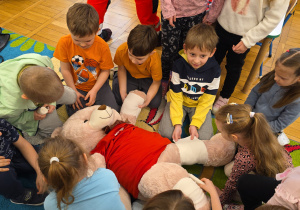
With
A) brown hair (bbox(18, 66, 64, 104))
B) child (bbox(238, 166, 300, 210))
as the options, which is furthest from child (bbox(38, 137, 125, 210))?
child (bbox(238, 166, 300, 210))

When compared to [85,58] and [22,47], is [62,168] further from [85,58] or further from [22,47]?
[22,47]

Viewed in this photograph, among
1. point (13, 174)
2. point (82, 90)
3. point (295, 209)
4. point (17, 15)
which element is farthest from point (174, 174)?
point (17, 15)

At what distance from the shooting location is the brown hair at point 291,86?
107 cm

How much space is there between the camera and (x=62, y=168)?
80cm

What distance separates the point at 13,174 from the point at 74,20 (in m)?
0.79

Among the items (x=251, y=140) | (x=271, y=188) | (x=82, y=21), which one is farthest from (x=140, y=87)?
(x=271, y=188)

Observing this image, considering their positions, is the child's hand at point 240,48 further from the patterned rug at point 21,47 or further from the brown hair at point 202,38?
the patterned rug at point 21,47

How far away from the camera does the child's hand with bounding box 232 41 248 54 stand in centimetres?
132

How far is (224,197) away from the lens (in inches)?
46.4

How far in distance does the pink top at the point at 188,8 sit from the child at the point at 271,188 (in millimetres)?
931

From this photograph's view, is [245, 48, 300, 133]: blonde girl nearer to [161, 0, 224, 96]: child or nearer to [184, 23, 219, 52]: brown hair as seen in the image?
[184, 23, 219, 52]: brown hair

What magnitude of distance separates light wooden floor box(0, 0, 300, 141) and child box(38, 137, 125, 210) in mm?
1286

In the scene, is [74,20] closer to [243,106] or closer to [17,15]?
[243,106]

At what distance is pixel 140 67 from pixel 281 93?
0.81 m
